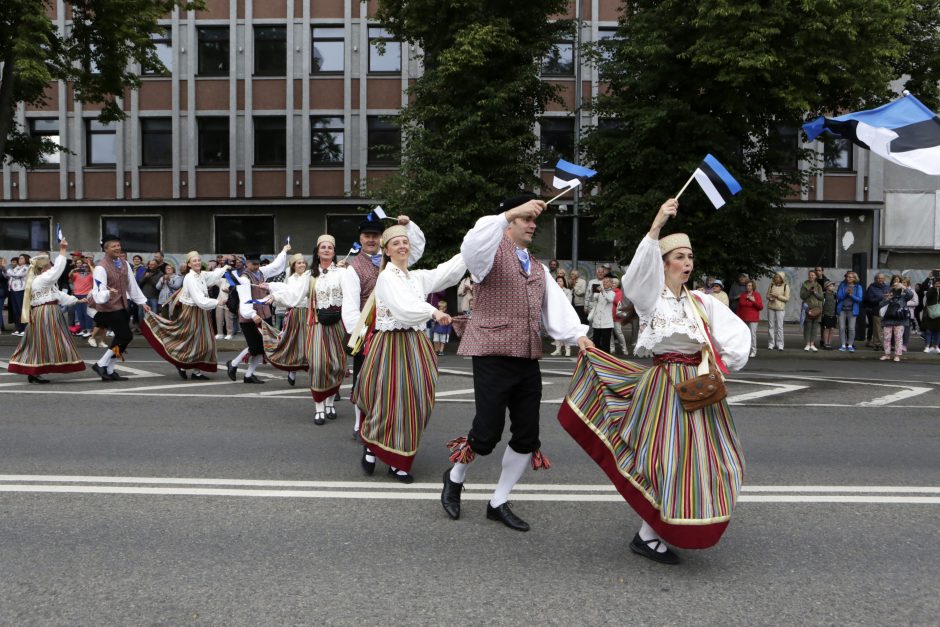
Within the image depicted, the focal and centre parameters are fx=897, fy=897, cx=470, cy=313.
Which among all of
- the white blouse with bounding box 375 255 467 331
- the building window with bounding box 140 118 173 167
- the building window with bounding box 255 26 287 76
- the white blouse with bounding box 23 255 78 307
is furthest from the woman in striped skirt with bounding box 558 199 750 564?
the building window with bounding box 140 118 173 167

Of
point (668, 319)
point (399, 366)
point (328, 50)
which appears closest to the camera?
point (668, 319)

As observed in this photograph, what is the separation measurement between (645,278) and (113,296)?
9.71 m

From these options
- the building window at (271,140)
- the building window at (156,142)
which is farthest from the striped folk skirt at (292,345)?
the building window at (156,142)

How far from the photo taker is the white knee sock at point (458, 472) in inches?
214

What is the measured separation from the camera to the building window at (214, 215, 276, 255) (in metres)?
32.1

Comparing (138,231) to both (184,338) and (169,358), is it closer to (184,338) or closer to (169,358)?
(184,338)

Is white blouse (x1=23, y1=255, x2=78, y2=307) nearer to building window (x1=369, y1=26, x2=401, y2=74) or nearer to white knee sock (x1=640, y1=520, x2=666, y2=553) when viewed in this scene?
white knee sock (x1=640, y1=520, x2=666, y2=553)

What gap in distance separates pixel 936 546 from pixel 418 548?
285cm

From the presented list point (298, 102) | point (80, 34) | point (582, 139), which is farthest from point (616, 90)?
point (298, 102)

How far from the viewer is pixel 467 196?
20.8m

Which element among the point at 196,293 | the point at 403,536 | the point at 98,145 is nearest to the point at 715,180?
the point at 403,536

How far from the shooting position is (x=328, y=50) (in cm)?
3169

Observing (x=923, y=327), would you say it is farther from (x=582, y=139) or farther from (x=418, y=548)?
(x=418, y=548)

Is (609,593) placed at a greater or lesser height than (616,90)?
lesser
